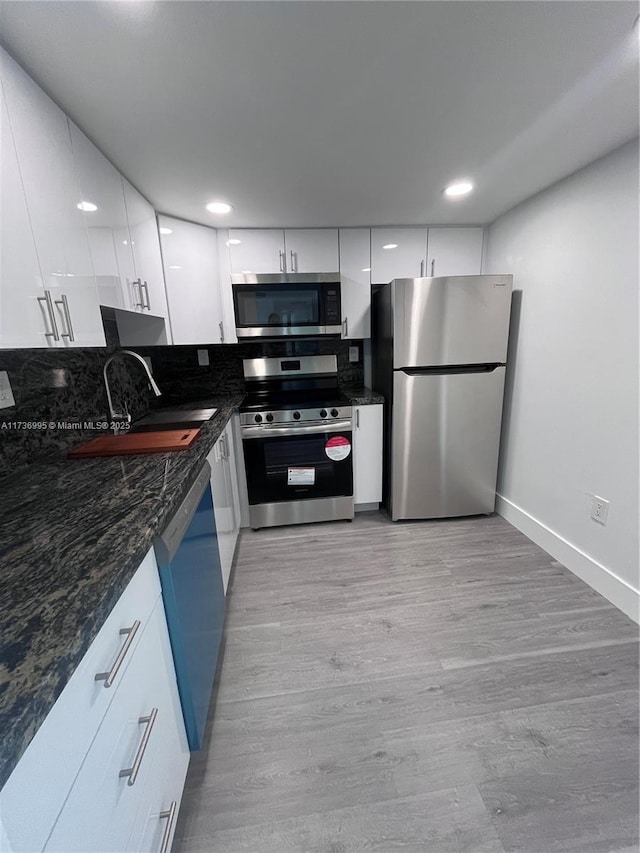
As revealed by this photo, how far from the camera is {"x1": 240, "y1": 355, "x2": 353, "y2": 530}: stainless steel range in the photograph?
2189 millimetres

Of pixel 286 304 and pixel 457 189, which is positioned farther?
pixel 286 304

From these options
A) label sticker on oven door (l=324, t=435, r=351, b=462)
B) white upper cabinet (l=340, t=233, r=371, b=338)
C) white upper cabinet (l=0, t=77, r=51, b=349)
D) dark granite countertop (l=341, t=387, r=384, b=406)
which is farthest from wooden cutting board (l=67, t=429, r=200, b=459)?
white upper cabinet (l=340, t=233, r=371, b=338)

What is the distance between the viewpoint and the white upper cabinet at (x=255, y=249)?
2246mm

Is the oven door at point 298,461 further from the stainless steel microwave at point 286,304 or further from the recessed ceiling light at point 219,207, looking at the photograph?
the recessed ceiling light at point 219,207

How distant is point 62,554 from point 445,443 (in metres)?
2.16

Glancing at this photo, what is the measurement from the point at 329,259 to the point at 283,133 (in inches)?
42.9

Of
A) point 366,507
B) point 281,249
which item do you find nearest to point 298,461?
point 366,507

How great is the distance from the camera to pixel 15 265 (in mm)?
854

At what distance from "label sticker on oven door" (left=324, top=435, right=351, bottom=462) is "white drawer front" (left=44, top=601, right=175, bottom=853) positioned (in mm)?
1553

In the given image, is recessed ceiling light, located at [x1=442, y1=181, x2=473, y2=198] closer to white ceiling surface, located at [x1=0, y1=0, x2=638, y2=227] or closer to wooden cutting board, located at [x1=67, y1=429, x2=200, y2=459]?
white ceiling surface, located at [x1=0, y1=0, x2=638, y2=227]

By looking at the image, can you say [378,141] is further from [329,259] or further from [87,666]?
[87,666]

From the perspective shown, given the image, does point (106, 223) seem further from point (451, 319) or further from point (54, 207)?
point (451, 319)

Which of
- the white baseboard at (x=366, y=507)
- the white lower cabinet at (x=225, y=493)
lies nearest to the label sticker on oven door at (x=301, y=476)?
the white lower cabinet at (x=225, y=493)

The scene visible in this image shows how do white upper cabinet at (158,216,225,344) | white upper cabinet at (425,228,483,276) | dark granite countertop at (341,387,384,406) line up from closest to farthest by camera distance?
white upper cabinet at (158,216,225,344) → dark granite countertop at (341,387,384,406) → white upper cabinet at (425,228,483,276)
